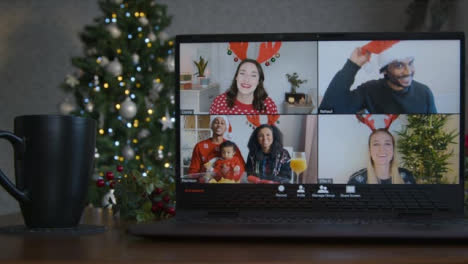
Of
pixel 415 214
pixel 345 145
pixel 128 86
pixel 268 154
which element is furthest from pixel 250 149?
pixel 128 86

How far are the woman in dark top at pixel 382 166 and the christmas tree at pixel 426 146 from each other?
1cm

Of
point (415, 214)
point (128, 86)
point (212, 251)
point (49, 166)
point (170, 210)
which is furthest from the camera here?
point (128, 86)

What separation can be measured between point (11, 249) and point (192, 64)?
388 mm

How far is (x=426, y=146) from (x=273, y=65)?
0.24 metres

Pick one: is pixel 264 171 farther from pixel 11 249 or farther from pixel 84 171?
pixel 11 249

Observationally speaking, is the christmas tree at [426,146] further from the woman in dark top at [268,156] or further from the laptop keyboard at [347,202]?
the woman in dark top at [268,156]

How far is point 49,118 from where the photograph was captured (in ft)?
2.06

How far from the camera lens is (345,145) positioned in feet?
2.50

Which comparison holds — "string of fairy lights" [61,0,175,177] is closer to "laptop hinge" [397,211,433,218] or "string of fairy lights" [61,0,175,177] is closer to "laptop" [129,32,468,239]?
"laptop" [129,32,468,239]

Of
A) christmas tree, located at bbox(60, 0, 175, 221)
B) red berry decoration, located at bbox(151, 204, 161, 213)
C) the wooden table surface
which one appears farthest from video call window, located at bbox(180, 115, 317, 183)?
christmas tree, located at bbox(60, 0, 175, 221)

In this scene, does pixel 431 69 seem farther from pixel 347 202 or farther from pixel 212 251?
pixel 212 251

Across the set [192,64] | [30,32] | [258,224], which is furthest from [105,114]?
[258,224]

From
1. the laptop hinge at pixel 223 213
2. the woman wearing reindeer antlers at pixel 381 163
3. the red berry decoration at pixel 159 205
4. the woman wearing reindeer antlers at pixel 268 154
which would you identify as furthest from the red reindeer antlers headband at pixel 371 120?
the red berry decoration at pixel 159 205

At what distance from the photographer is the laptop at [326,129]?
0.75 metres
